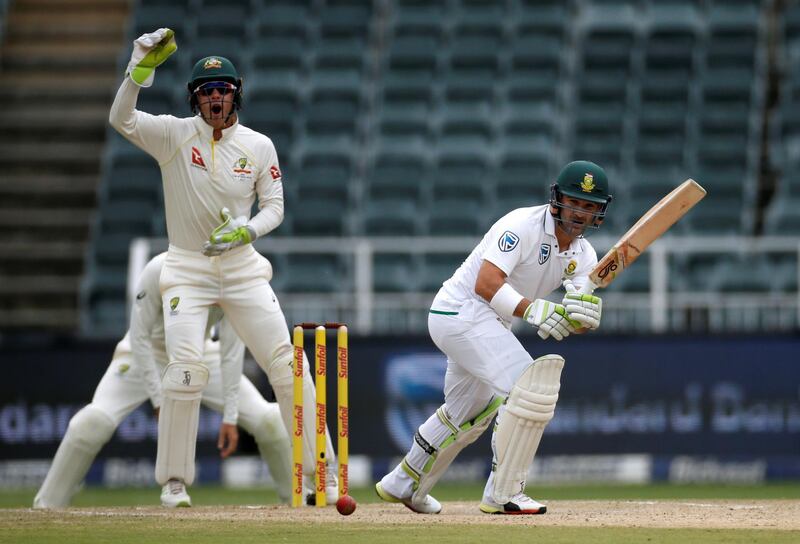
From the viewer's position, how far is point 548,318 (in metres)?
6.26

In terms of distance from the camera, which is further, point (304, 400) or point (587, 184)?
point (304, 400)

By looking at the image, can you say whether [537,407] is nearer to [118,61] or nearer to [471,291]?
[471,291]

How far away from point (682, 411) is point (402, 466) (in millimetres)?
4614

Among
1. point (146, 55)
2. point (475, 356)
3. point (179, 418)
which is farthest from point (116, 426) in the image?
point (475, 356)

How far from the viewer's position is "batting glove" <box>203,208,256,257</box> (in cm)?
686

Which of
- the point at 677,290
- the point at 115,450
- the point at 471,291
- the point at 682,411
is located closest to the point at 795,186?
the point at 677,290

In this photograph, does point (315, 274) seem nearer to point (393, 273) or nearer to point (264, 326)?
point (393, 273)

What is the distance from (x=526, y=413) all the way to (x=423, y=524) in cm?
63

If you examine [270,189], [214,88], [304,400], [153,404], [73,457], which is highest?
[214,88]

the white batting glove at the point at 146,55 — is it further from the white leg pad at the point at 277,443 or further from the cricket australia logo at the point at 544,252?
the white leg pad at the point at 277,443

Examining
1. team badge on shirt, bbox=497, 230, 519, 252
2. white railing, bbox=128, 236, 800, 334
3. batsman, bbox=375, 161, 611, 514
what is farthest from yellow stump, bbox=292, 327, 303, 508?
white railing, bbox=128, 236, 800, 334

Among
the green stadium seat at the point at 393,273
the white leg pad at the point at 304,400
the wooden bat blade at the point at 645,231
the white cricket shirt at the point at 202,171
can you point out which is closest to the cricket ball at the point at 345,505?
the white leg pad at the point at 304,400

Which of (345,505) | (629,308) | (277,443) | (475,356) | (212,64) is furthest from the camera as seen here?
(629,308)

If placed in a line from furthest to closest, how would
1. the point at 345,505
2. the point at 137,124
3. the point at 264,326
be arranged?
the point at 264,326 < the point at 137,124 < the point at 345,505
